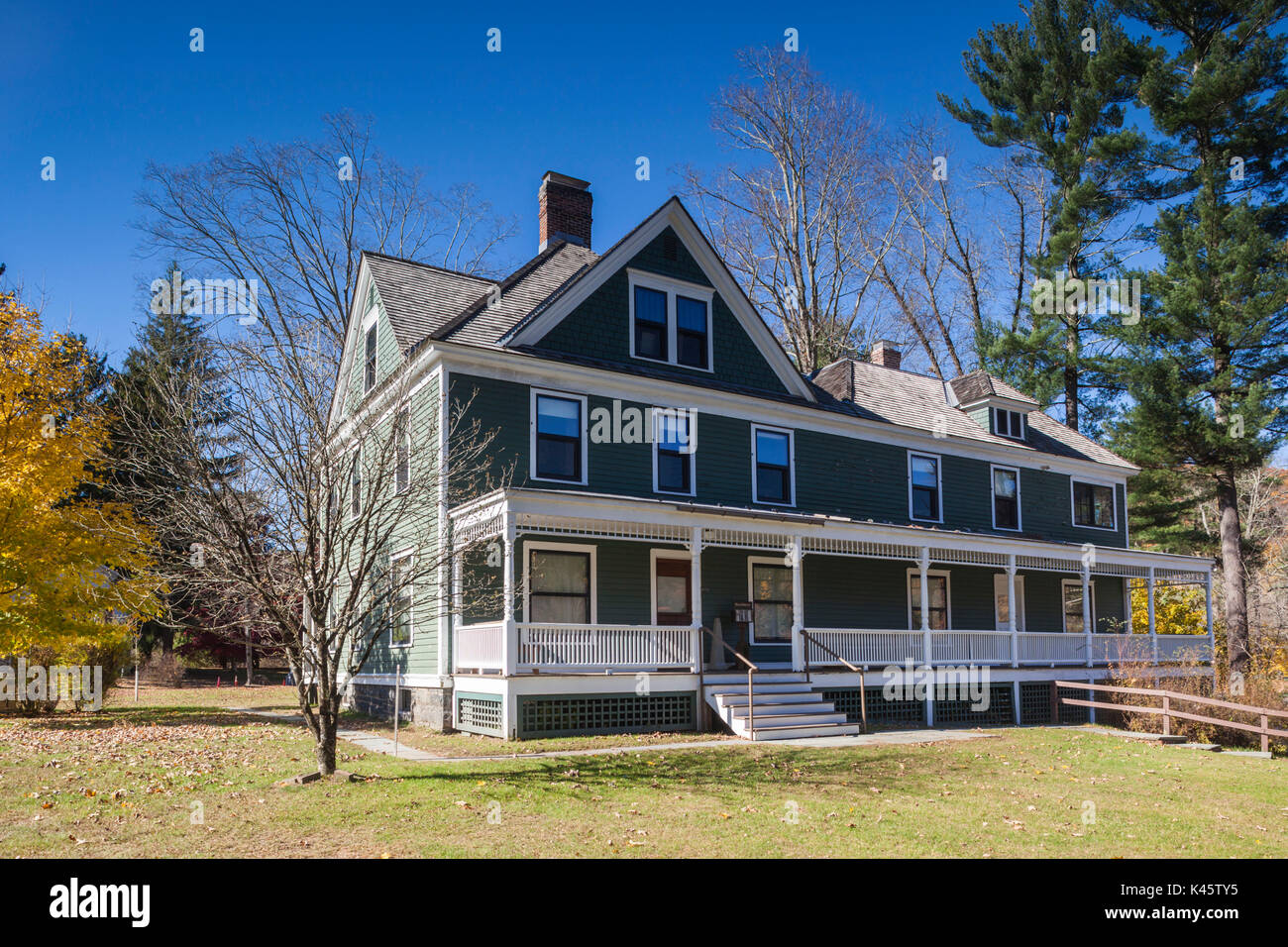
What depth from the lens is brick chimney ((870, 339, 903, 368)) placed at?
2652cm

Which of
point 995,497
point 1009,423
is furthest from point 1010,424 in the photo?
point 995,497

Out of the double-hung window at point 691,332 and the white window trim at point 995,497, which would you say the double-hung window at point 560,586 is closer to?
the double-hung window at point 691,332

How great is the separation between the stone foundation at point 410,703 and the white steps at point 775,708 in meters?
4.28

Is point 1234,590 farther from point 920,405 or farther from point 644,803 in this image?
point 644,803

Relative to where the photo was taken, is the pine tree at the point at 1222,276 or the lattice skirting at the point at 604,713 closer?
the lattice skirting at the point at 604,713

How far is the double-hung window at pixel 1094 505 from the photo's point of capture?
85.1 feet

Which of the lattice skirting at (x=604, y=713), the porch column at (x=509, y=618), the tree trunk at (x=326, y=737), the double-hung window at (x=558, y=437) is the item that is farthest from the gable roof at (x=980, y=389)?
the tree trunk at (x=326, y=737)

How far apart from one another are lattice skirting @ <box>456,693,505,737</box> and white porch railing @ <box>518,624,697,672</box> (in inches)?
34.8

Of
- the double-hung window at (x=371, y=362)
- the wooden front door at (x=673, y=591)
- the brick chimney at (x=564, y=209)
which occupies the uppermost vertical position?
the brick chimney at (x=564, y=209)

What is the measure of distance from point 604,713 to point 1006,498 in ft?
46.6

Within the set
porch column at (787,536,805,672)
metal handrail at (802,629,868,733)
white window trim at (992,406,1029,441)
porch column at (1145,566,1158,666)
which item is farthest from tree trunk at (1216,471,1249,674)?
porch column at (787,536,805,672)

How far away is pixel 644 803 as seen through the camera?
8.80 m
